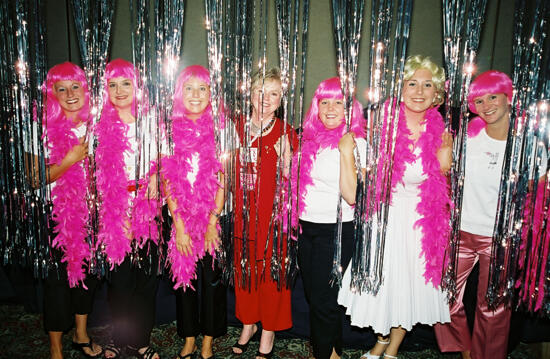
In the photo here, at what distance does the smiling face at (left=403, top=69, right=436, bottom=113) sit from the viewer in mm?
1487

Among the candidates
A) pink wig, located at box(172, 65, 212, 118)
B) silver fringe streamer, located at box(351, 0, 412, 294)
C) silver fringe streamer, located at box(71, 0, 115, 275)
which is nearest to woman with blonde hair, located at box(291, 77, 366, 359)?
silver fringe streamer, located at box(351, 0, 412, 294)

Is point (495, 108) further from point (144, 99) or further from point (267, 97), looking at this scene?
point (144, 99)

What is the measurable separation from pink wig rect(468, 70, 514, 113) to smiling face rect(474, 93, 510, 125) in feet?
0.05

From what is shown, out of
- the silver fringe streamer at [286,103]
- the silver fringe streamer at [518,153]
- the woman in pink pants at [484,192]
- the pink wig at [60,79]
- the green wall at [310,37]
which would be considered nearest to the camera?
the silver fringe streamer at [518,153]

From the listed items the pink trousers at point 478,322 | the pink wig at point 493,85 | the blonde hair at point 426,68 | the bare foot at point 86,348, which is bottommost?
the bare foot at point 86,348

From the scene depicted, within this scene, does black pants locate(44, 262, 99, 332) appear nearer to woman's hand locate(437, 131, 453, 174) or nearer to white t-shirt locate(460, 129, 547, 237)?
woman's hand locate(437, 131, 453, 174)

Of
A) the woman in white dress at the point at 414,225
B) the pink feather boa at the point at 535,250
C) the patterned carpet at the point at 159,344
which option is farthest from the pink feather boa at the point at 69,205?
the pink feather boa at the point at 535,250

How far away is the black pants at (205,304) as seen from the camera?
1.64m

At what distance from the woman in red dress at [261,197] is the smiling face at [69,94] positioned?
0.78 meters

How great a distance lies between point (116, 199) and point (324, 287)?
1.04m

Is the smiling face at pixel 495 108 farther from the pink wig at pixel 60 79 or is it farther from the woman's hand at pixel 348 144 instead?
the pink wig at pixel 60 79

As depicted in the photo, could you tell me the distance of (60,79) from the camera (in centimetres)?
158

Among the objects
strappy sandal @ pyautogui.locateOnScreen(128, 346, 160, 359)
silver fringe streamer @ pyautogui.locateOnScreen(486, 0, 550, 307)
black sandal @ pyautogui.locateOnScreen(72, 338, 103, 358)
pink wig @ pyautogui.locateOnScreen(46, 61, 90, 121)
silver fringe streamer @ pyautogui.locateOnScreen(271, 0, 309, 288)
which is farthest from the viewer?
black sandal @ pyautogui.locateOnScreen(72, 338, 103, 358)

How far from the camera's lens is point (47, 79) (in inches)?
62.6
